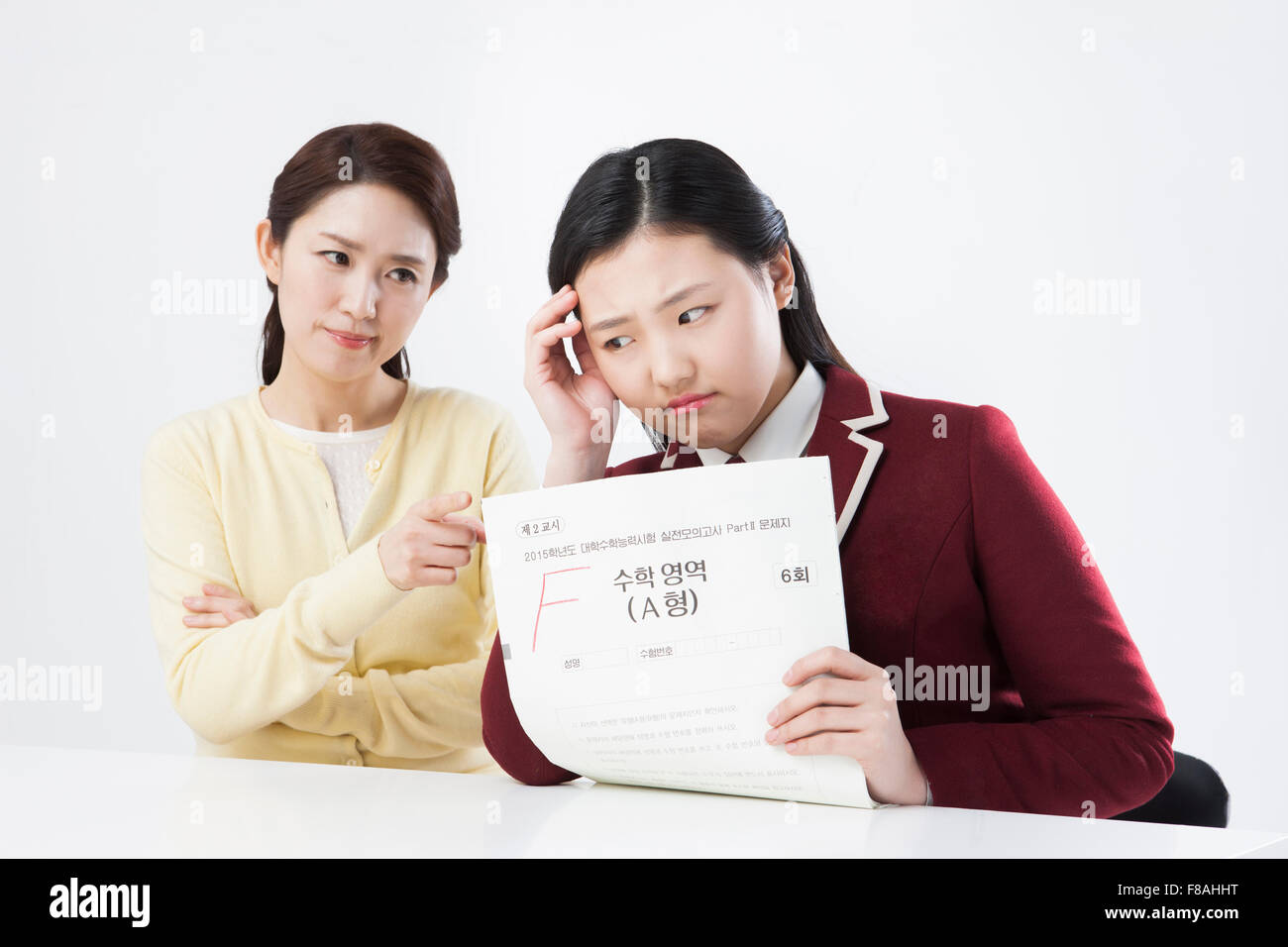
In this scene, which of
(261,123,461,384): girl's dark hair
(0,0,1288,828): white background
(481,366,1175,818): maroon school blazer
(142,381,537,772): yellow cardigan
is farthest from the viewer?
(0,0,1288,828): white background

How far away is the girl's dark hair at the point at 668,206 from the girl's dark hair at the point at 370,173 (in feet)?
1.65

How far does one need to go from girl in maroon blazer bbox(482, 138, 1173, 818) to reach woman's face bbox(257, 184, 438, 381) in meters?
0.45

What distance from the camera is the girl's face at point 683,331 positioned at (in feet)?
→ 3.64

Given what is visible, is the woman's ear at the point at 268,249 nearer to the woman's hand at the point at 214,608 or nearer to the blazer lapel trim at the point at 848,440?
the woman's hand at the point at 214,608

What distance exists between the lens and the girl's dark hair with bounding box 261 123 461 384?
1.62 metres

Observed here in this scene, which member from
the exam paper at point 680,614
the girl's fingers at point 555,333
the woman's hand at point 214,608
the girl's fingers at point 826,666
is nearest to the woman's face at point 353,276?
the woman's hand at point 214,608

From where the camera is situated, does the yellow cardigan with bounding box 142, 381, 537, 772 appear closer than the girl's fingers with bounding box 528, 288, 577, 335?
No

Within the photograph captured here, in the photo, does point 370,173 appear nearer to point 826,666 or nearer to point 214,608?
point 214,608

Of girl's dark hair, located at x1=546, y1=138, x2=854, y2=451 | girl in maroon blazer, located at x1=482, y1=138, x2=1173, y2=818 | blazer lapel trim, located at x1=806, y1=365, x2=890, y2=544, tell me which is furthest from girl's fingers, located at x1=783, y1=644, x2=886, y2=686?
girl's dark hair, located at x1=546, y1=138, x2=854, y2=451

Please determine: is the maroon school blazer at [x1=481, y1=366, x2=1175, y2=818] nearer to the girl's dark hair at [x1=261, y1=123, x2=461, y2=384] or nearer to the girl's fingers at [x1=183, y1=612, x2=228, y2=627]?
the girl's fingers at [x1=183, y1=612, x2=228, y2=627]

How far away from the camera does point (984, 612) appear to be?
1104 mm
